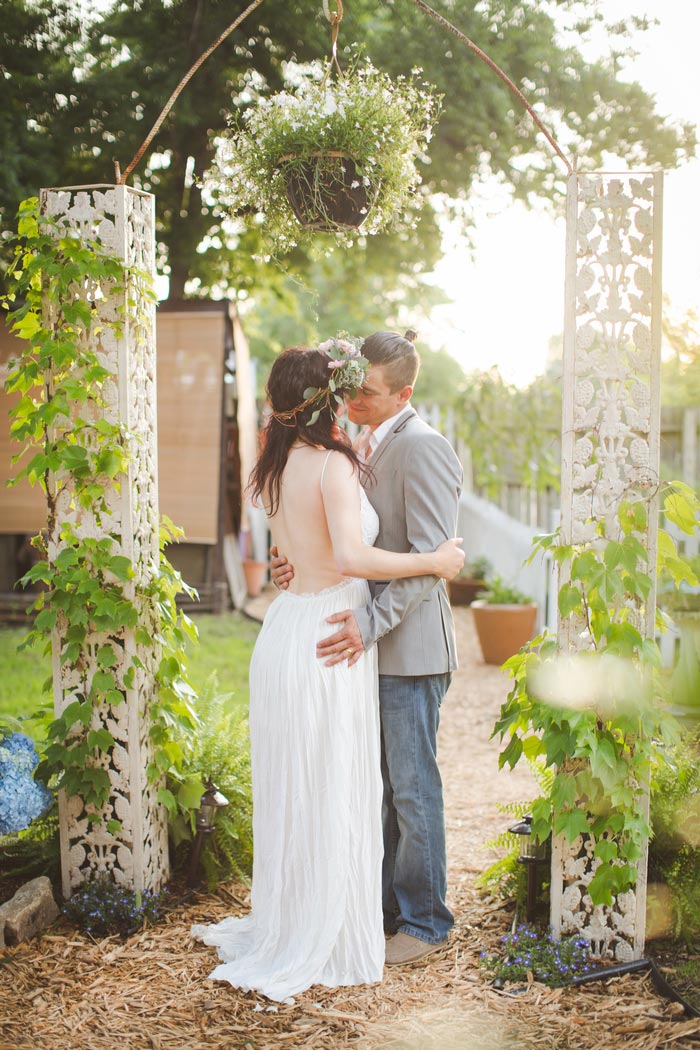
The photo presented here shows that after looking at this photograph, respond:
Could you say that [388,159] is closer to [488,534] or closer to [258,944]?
[258,944]

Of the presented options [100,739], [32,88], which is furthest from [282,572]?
[32,88]

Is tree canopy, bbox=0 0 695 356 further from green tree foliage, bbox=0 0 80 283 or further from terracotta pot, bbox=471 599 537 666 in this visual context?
terracotta pot, bbox=471 599 537 666

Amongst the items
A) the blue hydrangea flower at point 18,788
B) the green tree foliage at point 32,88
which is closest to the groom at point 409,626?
the blue hydrangea flower at point 18,788

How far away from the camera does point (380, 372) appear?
3.20 m

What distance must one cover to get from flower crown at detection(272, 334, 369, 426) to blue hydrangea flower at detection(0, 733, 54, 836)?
1632mm

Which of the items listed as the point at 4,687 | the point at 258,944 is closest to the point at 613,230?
the point at 258,944

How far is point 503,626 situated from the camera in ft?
26.5

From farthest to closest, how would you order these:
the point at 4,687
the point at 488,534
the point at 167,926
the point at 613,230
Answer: the point at 488,534
the point at 4,687
the point at 167,926
the point at 613,230

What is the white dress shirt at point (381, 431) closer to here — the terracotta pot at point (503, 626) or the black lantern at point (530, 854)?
the black lantern at point (530, 854)

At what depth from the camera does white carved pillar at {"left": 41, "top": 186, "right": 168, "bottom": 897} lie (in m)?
3.27

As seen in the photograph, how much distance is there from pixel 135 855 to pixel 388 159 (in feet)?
8.71

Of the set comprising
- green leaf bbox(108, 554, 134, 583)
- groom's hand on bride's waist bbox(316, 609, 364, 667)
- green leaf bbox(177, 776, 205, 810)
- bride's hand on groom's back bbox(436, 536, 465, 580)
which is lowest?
green leaf bbox(177, 776, 205, 810)

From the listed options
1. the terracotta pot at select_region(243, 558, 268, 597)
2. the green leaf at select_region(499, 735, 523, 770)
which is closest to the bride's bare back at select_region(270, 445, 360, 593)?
the green leaf at select_region(499, 735, 523, 770)

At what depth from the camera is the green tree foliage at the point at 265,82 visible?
7.16 meters
